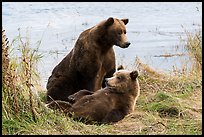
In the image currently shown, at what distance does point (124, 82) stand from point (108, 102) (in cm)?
38

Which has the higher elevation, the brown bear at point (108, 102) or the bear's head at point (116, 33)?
the bear's head at point (116, 33)

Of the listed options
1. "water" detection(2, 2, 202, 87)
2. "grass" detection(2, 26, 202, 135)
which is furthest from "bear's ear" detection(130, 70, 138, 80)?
"water" detection(2, 2, 202, 87)

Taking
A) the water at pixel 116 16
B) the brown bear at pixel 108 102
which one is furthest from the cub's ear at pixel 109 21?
the water at pixel 116 16

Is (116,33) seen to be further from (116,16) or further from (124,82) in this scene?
(116,16)

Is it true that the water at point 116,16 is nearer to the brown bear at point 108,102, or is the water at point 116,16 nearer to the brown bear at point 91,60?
the brown bear at point 91,60

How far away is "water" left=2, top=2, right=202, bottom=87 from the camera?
36.4 feet

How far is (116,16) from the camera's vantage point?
571 inches

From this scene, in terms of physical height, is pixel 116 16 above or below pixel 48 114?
below

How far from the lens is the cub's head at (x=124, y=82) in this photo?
22.0 feet

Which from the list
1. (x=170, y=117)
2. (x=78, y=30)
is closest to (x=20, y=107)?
(x=170, y=117)

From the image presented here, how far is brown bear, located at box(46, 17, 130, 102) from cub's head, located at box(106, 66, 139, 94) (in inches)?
20.0

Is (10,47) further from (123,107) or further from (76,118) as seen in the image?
(123,107)

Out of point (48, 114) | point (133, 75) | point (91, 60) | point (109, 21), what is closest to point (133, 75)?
point (133, 75)

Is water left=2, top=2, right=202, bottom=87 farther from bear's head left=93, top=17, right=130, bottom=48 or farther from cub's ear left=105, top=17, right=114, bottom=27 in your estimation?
cub's ear left=105, top=17, right=114, bottom=27
